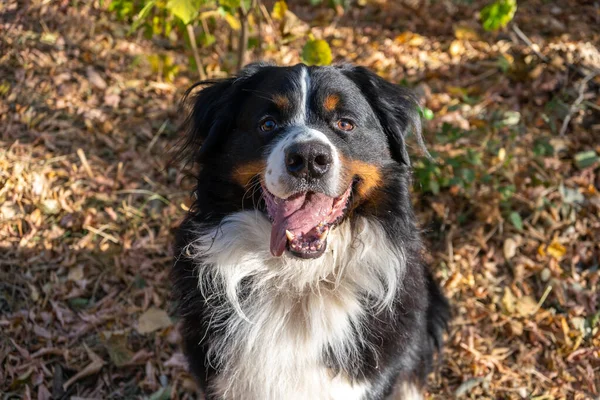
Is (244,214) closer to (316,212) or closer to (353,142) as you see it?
(316,212)

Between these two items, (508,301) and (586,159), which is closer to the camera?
(508,301)

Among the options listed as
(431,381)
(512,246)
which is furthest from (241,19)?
(431,381)

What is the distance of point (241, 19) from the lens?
4629mm

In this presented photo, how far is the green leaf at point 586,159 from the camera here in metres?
4.64

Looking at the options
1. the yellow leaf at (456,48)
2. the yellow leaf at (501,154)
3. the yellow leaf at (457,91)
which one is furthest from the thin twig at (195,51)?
the yellow leaf at (501,154)

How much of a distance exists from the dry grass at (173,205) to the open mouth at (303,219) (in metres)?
1.53

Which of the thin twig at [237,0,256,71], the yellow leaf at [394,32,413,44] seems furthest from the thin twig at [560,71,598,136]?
the thin twig at [237,0,256,71]

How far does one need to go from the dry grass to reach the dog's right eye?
173cm

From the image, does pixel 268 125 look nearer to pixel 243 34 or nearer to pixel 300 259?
pixel 300 259

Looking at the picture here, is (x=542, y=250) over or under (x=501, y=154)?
under

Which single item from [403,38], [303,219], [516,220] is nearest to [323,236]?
[303,219]

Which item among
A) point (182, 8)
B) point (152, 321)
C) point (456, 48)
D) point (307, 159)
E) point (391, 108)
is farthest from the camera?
point (456, 48)

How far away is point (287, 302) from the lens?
114 inches

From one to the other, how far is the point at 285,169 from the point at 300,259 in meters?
0.45
